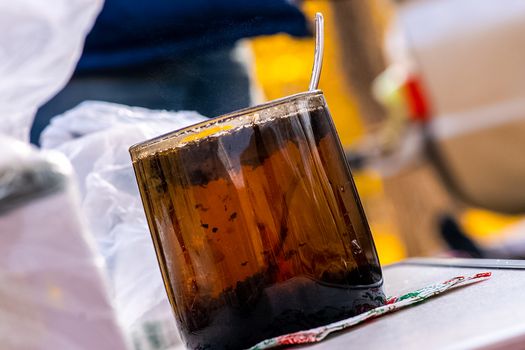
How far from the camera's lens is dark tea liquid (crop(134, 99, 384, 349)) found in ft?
2.15

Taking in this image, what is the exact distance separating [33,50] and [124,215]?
0.19 meters

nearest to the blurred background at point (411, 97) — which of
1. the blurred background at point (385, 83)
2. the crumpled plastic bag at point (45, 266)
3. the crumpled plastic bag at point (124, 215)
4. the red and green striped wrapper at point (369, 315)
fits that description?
the blurred background at point (385, 83)

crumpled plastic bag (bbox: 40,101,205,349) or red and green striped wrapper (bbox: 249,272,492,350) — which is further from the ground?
crumpled plastic bag (bbox: 40,101,205,349)

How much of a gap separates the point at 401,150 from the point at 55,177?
3.14 metres

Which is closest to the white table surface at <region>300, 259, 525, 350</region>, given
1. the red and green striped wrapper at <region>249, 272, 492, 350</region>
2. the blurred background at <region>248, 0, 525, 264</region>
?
the red and green striped wrapper at <region>249, 272, 492, 350</region>

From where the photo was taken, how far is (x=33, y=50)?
838mm

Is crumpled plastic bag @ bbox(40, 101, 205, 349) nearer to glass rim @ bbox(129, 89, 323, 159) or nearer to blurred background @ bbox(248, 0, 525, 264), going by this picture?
glass rim @ bbox(129, 89, 323, 159)

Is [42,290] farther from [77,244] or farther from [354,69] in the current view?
[354,69]

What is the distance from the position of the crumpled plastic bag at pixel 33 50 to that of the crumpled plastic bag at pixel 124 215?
78 mm

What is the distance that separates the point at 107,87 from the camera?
47.9 inches

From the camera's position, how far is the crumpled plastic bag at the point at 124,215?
890 millimetres

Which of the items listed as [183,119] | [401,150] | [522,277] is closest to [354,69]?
[401,150]

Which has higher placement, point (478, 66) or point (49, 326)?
point (478, 66)

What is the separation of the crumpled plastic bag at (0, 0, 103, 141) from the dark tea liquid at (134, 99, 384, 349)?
0.22m
